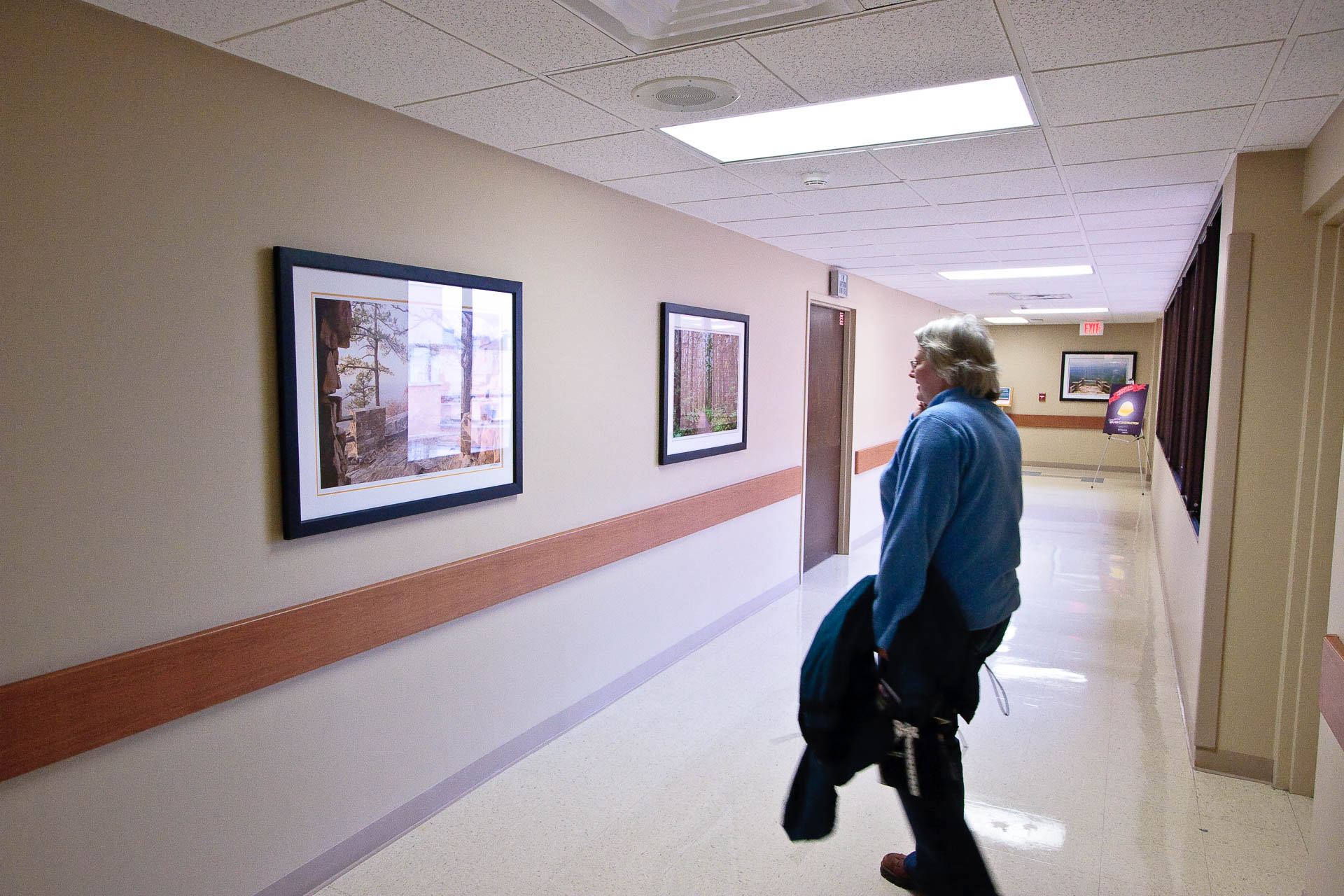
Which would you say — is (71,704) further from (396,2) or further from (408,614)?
(396,2)

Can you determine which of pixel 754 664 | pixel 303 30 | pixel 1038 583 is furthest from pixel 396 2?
pixel 1038 583

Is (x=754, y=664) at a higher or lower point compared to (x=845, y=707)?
lower

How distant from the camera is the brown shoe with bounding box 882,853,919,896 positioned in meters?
2.46

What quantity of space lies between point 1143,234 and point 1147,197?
1054 millimetres

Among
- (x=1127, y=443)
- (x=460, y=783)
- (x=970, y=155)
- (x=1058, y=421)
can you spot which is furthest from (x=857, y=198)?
(x=1127, y=443)

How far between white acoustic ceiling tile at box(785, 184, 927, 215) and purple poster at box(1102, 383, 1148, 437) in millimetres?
8638

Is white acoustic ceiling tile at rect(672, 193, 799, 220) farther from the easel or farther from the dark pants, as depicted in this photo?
the easel

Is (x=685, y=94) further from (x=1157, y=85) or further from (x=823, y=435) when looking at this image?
(x=823, y=435)

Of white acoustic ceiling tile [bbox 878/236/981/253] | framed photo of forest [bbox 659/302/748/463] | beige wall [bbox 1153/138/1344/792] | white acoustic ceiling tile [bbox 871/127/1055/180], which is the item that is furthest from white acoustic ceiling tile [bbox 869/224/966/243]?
beige wall [bbox 1153/138/1344/792]

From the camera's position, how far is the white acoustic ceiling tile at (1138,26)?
67.7 inches

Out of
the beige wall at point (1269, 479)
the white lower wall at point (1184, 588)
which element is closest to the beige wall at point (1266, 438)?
the beige wall at point (1269, 479)

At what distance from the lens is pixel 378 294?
8.27 feet

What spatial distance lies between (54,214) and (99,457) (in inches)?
22.3

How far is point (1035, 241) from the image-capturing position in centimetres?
476
